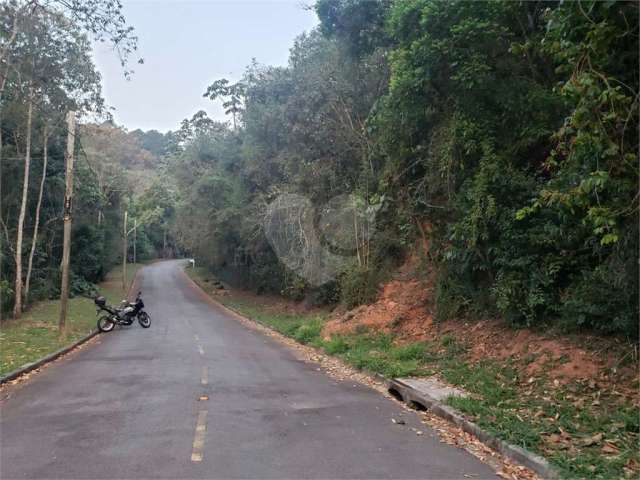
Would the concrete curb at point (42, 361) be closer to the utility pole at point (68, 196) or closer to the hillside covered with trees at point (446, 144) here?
the utility pole at point (68, 196)

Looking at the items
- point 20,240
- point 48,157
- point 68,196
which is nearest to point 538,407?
point 68,196

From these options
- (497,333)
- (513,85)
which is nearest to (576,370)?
(497,333)

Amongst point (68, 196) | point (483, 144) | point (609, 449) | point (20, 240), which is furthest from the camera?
point (20, 240)

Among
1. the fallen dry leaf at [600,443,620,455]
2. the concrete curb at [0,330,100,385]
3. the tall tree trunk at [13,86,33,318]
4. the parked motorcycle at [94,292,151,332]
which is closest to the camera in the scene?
the fallen dry leaf at [600,443,620,455]

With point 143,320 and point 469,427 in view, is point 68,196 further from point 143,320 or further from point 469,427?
point 469,427

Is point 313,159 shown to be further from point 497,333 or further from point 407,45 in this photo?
point 497,333

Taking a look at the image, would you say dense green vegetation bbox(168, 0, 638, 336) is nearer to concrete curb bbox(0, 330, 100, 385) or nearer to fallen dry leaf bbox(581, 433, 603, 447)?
fallen dry leaf bbox(581, 433, 603, 447)

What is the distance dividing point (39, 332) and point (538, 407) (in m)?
17.6

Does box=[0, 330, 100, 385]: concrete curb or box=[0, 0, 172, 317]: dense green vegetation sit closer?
box=[0, 330, 100, 385]: concrete curb

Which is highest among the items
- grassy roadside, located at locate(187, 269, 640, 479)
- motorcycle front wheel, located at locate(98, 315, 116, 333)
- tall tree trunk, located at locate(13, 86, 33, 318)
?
tall tree trunk, located at locate(13, 86, 33, 318)

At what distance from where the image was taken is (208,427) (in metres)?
7.02

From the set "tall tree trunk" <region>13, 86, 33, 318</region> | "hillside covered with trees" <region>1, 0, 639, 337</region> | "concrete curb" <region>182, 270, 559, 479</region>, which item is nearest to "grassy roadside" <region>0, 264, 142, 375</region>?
"tall tree trunk" <region>13, 86, 33, 318</region>

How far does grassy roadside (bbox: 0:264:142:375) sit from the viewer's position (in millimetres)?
14148

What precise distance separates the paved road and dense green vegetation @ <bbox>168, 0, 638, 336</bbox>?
336 centimetres
